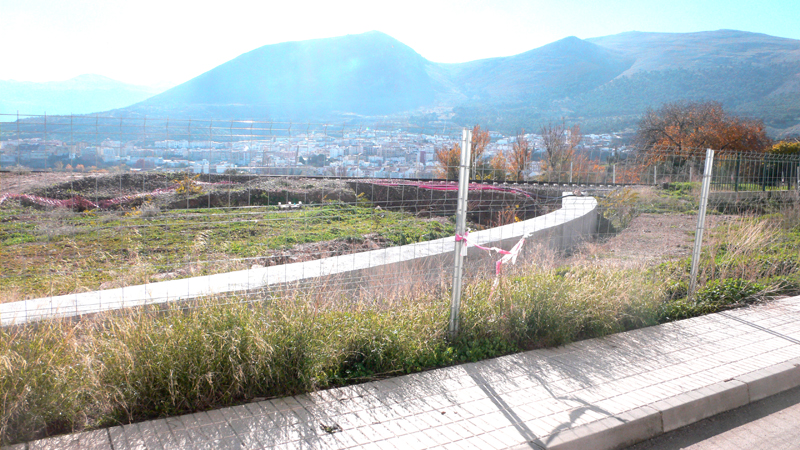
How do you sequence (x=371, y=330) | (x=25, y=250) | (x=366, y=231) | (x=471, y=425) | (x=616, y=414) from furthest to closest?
(x=366, y=231), (x=25, y=250), (x=371, y=330), (x=616, y=414), (x=471, y=425)

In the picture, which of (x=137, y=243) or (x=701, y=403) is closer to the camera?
(x=701, y=403)

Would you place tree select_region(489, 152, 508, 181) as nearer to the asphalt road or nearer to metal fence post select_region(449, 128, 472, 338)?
metal fence post select_region(449, 128, 472, 338)

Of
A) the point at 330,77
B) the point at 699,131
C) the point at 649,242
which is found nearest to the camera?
the point at 649,242

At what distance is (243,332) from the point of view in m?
3.91

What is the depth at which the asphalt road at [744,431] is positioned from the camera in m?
3.84

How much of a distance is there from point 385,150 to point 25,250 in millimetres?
5511

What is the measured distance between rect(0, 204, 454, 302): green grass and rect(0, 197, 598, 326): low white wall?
9.9 inches

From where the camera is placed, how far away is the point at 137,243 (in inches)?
307

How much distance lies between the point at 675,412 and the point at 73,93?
275 feet

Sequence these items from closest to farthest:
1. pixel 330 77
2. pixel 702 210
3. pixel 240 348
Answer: pixel 240 348
pixel 702 210
pixel 330 77

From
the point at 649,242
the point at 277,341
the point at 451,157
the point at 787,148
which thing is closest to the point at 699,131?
the point at 787,148

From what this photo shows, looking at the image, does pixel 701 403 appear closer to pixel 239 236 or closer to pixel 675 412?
pixel 675 412

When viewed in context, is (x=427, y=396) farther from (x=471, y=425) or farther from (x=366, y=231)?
(x=366, y=231)

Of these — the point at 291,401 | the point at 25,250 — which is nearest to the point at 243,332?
the point at 291,401
